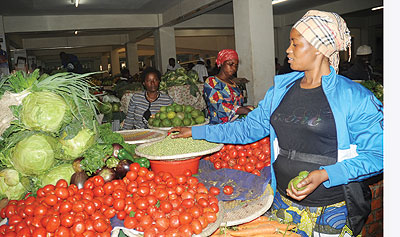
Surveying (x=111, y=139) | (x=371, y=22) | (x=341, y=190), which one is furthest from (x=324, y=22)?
(x=371, y=22)

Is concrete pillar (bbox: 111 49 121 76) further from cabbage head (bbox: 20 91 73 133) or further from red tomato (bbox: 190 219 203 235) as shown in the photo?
red tomato (bbox: 190 219 203 235)

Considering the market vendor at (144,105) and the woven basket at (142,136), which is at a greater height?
the market vendor at (144,105)

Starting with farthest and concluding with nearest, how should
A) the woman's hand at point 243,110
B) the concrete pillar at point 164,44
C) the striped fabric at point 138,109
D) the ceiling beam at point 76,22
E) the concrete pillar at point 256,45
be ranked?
1. the concrete pillar at point 164,44
2. the ceiling beam at point 76,22
3. the concrete pillar at point 256,45
4. the striped fabric at point 138,109
5. the woman's hand at point 243,110

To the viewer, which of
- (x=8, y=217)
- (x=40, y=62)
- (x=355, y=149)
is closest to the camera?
(x=355, y=149)

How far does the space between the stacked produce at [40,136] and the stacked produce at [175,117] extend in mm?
1682

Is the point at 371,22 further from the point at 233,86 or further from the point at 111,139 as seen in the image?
the point at 111,139

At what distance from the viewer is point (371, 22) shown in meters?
18.8

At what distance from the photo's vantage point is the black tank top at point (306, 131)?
5.90ft

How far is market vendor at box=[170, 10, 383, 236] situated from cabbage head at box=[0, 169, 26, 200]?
180 cm

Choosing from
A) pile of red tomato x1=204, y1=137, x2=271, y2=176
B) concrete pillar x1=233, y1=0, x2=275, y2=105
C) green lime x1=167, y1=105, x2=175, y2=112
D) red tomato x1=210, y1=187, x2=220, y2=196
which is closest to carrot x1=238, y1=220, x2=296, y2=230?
red tomato x1=210, y1=187, x2=220, y2=196

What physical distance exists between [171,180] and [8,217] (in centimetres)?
103

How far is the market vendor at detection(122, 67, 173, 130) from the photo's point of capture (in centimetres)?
436

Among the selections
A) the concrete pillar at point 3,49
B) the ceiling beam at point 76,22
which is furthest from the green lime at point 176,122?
the ceiling beam at point 76,22

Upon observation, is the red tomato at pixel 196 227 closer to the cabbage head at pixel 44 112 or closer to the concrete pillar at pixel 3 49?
the cabbage head at pixel 44 112
